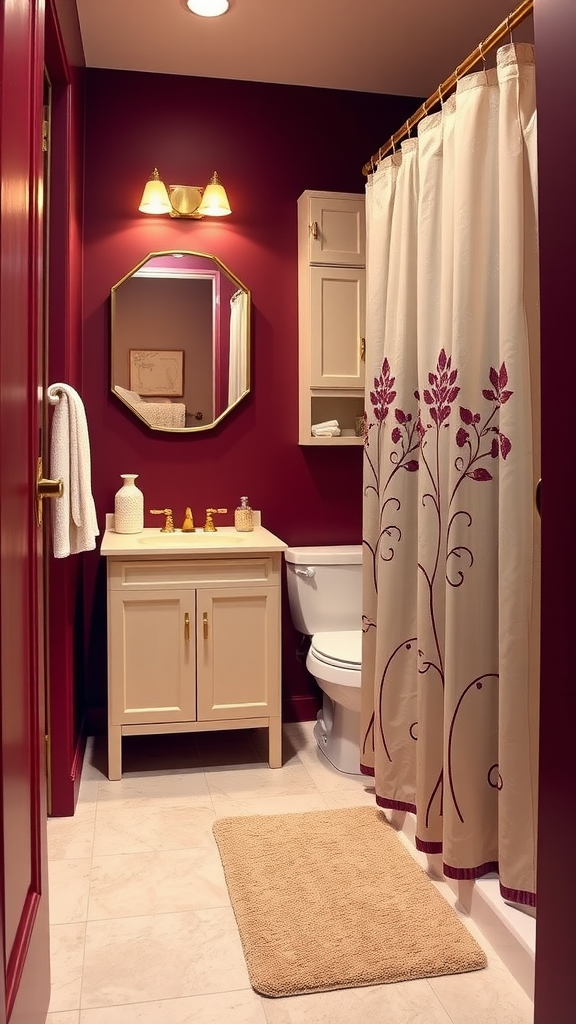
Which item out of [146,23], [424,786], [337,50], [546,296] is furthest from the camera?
[337,50]

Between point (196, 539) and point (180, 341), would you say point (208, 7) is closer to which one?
point (180, 341)

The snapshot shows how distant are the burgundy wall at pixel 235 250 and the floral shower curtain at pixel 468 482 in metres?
1.20

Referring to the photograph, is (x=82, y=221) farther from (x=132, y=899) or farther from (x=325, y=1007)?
(x=325, y=1007)

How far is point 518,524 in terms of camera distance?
1.87 meters

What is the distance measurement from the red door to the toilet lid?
1.51m

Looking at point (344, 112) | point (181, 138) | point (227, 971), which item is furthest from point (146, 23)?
point (227, 971)

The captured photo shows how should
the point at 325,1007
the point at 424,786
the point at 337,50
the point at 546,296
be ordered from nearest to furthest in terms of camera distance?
the point at 546,296
the point at 325,1007
the point at 424,786
the point at 337,50

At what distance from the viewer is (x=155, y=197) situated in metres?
3.29

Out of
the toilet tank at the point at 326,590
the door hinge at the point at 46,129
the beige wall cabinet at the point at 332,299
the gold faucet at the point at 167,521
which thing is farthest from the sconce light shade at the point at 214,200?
the toilet tank at the point at 326,590

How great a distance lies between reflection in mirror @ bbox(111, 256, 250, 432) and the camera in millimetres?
3371

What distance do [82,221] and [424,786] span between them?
96.3 inches

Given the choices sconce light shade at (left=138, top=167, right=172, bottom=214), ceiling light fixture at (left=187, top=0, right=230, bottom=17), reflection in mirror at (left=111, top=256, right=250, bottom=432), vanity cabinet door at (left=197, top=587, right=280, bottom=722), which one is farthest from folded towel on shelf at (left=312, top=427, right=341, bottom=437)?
ceiling light fixture at (left=187, top=0, right=230, bottom=17)

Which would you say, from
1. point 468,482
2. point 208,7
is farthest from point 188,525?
point 208,7

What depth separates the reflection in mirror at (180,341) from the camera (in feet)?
11.1
